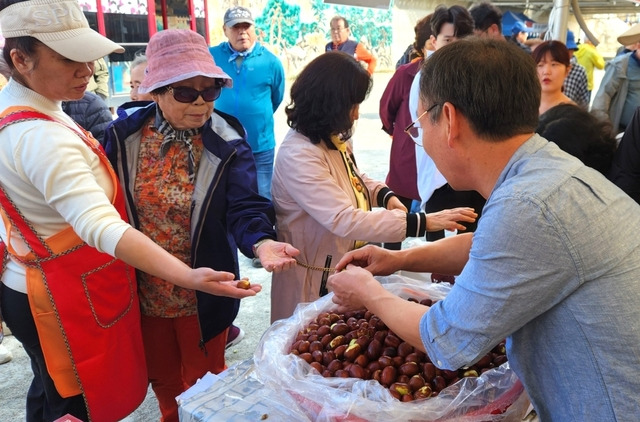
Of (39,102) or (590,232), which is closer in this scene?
(590,232)

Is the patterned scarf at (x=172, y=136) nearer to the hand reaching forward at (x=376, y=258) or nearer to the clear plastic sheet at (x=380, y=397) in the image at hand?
the hand reaching forward at (x=376, y=258)

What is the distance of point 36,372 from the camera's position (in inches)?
68.0

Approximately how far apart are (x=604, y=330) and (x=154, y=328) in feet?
5.16

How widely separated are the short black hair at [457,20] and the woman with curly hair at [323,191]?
4.34 feet

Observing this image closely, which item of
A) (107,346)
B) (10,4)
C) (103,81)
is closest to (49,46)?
(10,4)

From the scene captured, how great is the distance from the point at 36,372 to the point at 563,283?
5.35ft

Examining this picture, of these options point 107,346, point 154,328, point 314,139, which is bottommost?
point 154,328

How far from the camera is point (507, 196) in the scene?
3.17ft

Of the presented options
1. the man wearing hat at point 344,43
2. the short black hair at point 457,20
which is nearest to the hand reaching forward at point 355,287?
the short black hair at point 457,20

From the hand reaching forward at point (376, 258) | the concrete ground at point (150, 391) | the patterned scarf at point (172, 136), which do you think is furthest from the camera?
the concrete ground at point (150, 391)

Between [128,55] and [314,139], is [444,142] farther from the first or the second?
[128,55]

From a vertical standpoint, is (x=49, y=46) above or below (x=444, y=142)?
above

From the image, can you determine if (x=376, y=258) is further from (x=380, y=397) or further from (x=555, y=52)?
(x=555, y=52)

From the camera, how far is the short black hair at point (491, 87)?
1.04 meters
